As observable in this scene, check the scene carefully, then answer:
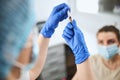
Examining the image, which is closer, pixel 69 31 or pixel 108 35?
pixel 69 31

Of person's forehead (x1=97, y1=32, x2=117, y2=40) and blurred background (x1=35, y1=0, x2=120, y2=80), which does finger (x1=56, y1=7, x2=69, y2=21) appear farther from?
person's forehead (x1=97, y1=32, x2=117, y2=40)

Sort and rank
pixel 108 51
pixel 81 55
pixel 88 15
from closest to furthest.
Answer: pixel 81 55 → pixel 108 51 → pixel 88 15

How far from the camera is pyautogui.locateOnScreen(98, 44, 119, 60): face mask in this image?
141 centimetres

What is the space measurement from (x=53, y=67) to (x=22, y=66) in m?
1.10

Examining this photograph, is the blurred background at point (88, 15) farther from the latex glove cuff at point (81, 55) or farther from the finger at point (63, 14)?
the latex glove cuff at point (81, 55)

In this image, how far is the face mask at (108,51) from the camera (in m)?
1.41

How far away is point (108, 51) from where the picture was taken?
1.41 meters

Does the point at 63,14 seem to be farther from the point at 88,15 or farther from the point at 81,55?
the point at 88,15

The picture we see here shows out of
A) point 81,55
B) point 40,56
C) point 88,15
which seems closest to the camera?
point 81,55

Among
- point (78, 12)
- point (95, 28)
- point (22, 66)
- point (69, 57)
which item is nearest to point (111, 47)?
point (95, 28)

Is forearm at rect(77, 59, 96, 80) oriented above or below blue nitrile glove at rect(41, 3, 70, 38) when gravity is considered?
below

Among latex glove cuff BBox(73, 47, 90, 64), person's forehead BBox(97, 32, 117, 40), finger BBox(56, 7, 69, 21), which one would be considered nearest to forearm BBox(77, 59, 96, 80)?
latex glove cuff BBox(73, 47, 90, 64)

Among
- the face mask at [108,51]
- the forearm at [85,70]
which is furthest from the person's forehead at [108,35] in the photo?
the forearm at [85,70]

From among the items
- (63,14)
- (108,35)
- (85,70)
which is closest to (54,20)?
(63,14)
